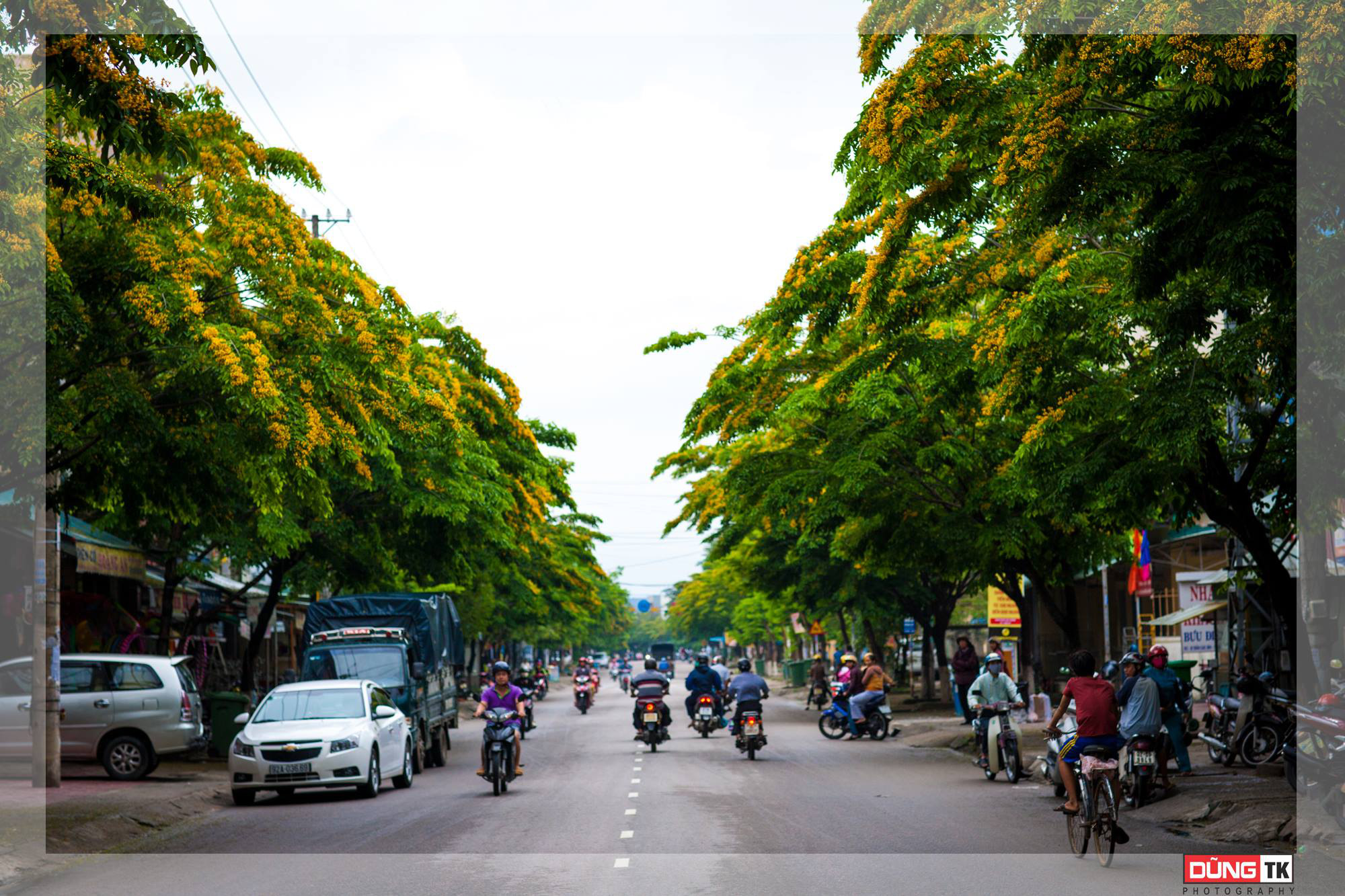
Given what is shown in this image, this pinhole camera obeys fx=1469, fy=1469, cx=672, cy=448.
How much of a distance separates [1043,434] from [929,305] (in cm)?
193

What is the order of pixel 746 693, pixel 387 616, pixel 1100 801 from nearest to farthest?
1. pixel 1100 801
2. pixel 746 693
3. pixel 387 616

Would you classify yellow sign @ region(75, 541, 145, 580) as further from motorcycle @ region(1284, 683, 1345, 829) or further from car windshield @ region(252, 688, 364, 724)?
motorcycle @ region(1284, 683, 1345, 829)

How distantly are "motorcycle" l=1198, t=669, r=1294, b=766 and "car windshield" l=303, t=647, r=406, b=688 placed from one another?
40.7 feet

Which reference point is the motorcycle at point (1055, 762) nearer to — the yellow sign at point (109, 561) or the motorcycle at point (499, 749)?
the motorcycle at point (499, 749)

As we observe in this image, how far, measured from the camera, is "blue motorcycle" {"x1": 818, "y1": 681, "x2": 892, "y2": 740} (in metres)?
30.7

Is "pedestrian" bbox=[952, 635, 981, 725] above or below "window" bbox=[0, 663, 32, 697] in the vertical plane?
below

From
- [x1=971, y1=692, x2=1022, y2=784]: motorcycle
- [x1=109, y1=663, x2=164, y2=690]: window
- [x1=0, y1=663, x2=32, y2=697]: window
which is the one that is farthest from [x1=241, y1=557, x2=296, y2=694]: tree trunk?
[x1=971, y1=692, x2=1022, y2=784]: motorcycle

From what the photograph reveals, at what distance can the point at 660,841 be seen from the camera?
526 inches

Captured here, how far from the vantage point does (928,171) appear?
12.5m

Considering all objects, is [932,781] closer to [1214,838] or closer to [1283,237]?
[1214,838]

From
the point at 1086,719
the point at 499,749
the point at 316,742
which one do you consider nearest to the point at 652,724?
the point at 499,749

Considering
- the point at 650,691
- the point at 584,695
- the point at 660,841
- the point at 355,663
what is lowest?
the point at 584,695

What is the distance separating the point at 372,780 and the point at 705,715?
44.2 ft

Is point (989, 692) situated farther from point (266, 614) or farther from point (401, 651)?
point (266, 614)
